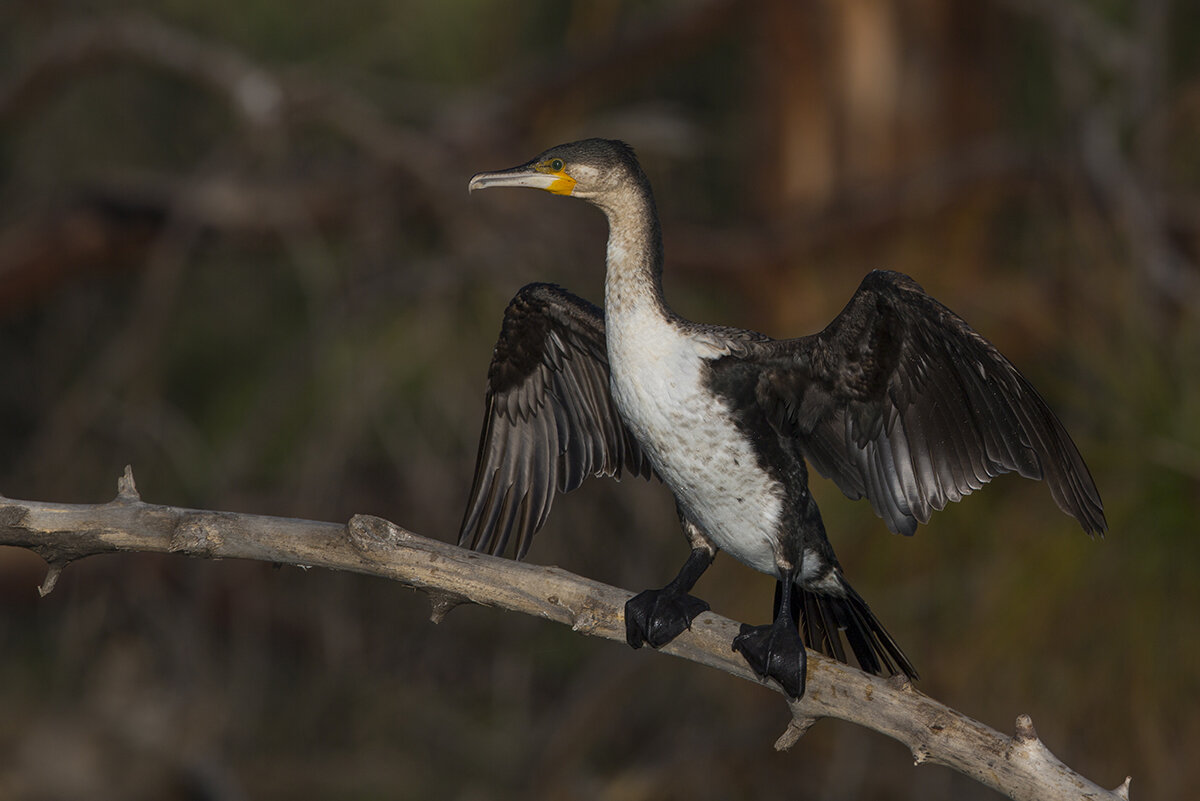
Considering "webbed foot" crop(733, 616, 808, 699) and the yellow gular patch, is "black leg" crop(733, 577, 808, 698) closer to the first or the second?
"webbed foot" crop(733, 616, 808, 699)

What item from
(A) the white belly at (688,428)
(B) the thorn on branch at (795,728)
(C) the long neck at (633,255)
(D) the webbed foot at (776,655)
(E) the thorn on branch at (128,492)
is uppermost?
(C) the long neck at (633,255)

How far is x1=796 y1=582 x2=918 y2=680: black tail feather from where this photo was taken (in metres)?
2.79

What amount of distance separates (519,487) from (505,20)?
467cm

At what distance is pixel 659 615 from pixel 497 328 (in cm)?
310

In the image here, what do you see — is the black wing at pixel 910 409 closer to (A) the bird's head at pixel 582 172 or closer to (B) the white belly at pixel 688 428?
(B) the white belly at pixel 688 428

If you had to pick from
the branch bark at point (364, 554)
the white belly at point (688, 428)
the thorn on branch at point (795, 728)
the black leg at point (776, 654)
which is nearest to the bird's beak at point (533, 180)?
the white belly at point (688, 428)

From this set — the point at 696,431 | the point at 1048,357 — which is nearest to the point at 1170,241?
the point at 1048,357

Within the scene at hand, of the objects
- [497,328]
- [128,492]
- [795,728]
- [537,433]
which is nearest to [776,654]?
[795,728]

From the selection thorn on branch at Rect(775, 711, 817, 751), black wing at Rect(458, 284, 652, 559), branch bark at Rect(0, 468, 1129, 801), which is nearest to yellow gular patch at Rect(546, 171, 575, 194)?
black wing at Rect(458, 284, 652, 559)

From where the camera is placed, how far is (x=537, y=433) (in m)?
3.30

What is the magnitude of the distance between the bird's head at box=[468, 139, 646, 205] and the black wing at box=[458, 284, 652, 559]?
472 mm

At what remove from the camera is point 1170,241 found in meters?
5.30

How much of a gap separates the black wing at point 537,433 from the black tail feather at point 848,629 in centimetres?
52

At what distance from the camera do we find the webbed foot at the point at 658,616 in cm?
251
